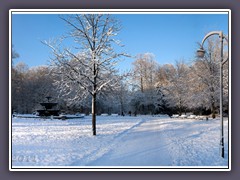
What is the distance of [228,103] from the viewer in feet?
21.4

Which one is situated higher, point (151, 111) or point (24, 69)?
point (24, 69)

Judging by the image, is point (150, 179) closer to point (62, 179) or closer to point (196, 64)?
point (62, 179)

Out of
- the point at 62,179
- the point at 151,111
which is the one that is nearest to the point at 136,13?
the point at 62,179

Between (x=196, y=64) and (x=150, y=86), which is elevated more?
(x=196, y=64)

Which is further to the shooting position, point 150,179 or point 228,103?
point 228,103

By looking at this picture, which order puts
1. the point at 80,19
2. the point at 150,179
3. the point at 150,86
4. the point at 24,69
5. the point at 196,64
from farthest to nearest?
the point at 196,64
the point at 150,86
the point at 80,19
the point at 24,69
the point at 150,179

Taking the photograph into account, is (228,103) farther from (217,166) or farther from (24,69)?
(24,69)

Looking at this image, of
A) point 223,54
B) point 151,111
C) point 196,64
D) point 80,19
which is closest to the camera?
point 223,54
